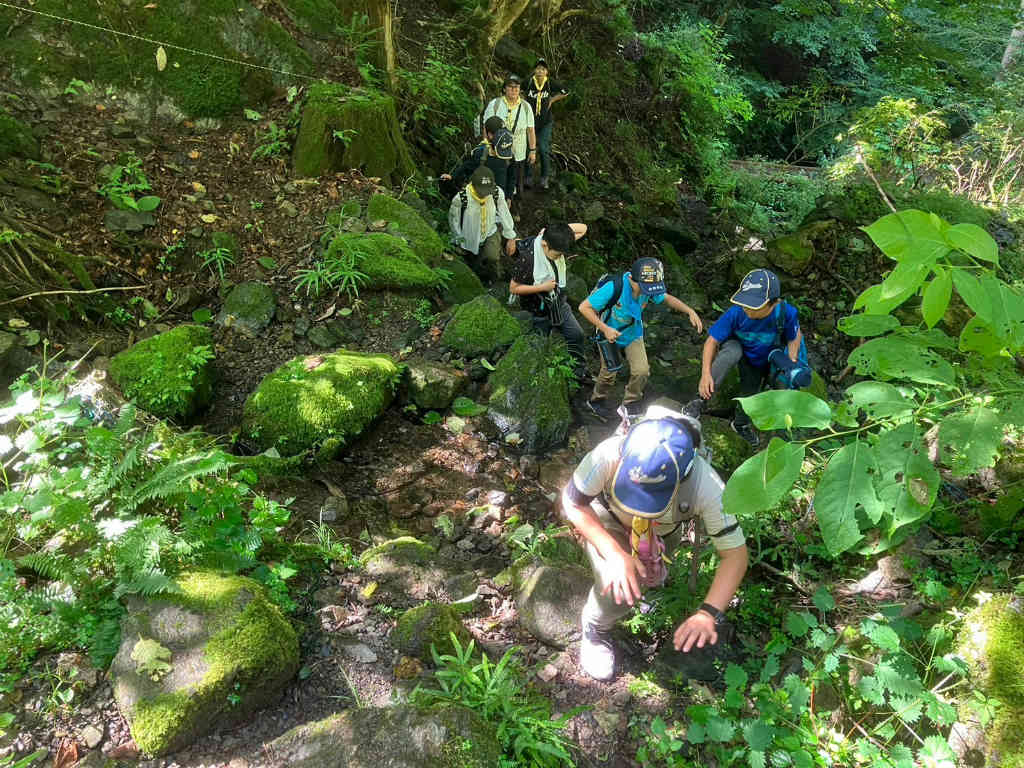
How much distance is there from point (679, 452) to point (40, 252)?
19.4 feet

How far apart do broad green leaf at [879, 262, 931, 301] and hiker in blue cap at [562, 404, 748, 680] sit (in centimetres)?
123

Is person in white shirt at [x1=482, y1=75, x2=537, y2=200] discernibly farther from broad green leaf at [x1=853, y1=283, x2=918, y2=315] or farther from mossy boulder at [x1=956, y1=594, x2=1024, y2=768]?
mossy boulder at [x1=956, y1=594, x2=1024, y2=768]

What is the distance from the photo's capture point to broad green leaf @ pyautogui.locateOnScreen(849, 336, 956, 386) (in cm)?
174

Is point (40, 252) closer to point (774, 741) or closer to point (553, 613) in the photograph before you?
point (553, 613)

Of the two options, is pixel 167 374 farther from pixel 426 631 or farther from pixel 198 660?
pixel 426 631

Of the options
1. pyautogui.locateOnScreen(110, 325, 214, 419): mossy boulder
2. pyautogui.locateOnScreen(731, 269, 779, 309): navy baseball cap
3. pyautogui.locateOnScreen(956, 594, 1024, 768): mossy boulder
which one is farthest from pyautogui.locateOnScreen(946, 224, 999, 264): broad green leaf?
pyautogui.locateOnScreen(110, 325, 214, 419): mossy boulder

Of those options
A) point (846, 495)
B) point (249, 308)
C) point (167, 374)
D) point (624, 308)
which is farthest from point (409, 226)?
point (846, 495)

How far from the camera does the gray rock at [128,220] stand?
5941 millimetres

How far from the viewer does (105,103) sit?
263 inches

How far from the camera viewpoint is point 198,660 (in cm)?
271

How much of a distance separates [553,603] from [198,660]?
199 centimetres

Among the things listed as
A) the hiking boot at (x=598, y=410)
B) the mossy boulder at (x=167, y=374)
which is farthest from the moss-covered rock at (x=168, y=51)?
the hiking boot at (x=598, y=410)

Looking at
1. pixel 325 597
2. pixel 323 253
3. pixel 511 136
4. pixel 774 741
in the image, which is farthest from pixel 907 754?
pixel 511 136

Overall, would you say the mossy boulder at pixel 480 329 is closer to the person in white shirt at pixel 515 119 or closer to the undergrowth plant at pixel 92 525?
the undergrowth plant at pixel 92 525
